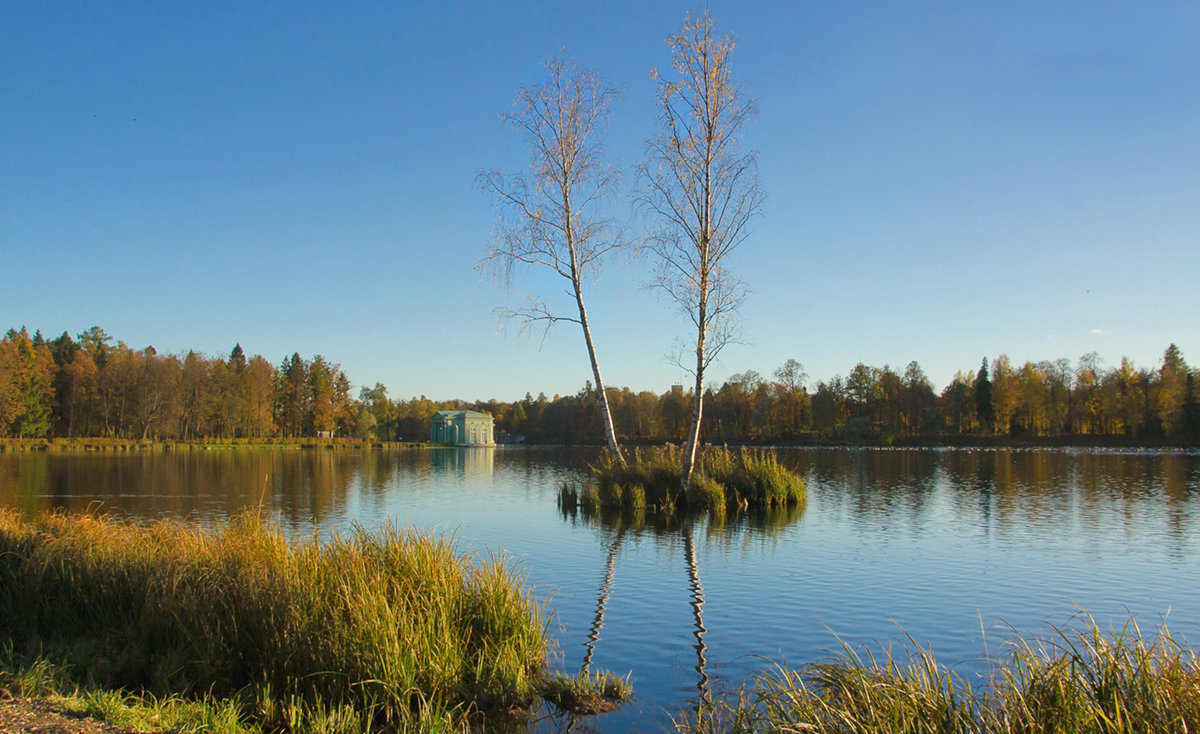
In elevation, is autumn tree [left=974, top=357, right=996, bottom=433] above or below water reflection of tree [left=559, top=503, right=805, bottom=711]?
above

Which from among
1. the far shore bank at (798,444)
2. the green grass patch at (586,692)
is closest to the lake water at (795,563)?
the green grass patch at (586,692)

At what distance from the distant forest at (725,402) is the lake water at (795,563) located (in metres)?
60.2

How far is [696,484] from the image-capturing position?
21.4 m

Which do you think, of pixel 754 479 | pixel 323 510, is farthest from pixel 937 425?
pixel 323 510

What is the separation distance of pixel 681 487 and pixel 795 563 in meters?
8.55

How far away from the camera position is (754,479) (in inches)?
894

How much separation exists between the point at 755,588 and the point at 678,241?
12.0 m

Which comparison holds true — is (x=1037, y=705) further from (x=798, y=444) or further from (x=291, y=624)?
(x=798, y=444)

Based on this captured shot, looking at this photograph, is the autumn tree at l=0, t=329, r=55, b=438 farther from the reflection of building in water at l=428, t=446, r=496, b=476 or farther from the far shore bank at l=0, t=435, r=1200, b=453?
the reflection of building in water at l=428, t=446, r=496, b=476

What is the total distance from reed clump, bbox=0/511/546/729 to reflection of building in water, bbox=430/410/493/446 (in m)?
118

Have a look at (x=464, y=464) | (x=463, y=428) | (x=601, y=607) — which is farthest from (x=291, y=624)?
(x=463, y=428)

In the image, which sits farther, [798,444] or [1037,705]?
[798,444]

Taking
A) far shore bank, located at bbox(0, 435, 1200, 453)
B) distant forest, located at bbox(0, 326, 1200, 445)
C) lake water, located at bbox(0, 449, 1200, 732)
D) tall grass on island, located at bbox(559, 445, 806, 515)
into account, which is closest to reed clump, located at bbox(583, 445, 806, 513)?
tall grass on island, located at bbox(559, 445, 806, 515)

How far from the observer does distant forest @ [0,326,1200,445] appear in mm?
79188
